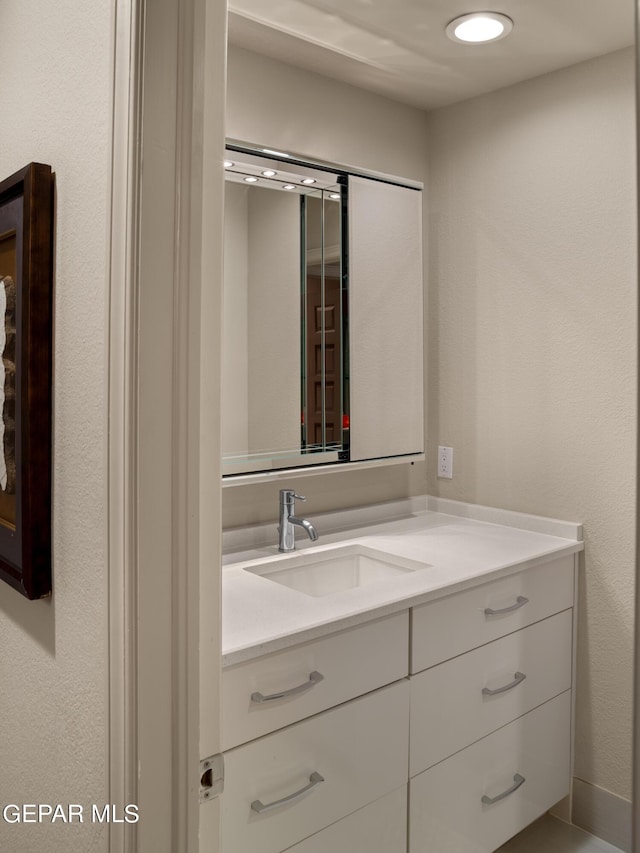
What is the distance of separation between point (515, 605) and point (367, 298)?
1.05 meters

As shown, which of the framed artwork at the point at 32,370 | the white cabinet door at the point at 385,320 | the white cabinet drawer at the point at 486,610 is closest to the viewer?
the framed artwork at the point at 32,370

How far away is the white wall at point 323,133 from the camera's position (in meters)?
2.05

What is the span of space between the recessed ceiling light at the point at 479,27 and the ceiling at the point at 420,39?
0.08 ft

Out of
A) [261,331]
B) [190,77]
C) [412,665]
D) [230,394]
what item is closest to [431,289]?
[261,331]

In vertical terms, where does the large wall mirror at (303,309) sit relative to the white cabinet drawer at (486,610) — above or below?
above

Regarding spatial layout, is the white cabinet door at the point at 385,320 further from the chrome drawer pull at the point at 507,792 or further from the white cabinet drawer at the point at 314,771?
the chrome drawer pull at the point at 507,792

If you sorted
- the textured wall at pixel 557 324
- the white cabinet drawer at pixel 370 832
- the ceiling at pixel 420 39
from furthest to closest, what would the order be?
the textured wall at pixel 557 324, the ceiling at pixel 420 39, the white cabinet drawer at pixel 370 832

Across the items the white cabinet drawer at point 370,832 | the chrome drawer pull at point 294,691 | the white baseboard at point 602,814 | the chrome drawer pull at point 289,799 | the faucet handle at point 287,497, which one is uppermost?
the faucet handle at point 287,497

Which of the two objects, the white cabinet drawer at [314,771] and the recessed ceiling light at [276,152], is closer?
the white cabinet drawer at [314,771]

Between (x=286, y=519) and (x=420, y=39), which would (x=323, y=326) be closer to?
(x=286, y=519)

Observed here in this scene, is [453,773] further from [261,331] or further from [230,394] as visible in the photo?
[261,331]

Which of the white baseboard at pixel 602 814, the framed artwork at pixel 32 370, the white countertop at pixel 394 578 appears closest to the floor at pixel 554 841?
the white baseboard at pixel 602 814

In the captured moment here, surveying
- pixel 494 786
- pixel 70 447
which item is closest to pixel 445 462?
pixel 494 786

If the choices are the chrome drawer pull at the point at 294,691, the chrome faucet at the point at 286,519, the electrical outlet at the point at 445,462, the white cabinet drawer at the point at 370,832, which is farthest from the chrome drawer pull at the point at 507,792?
the electrical outlet at the point at 445,462
